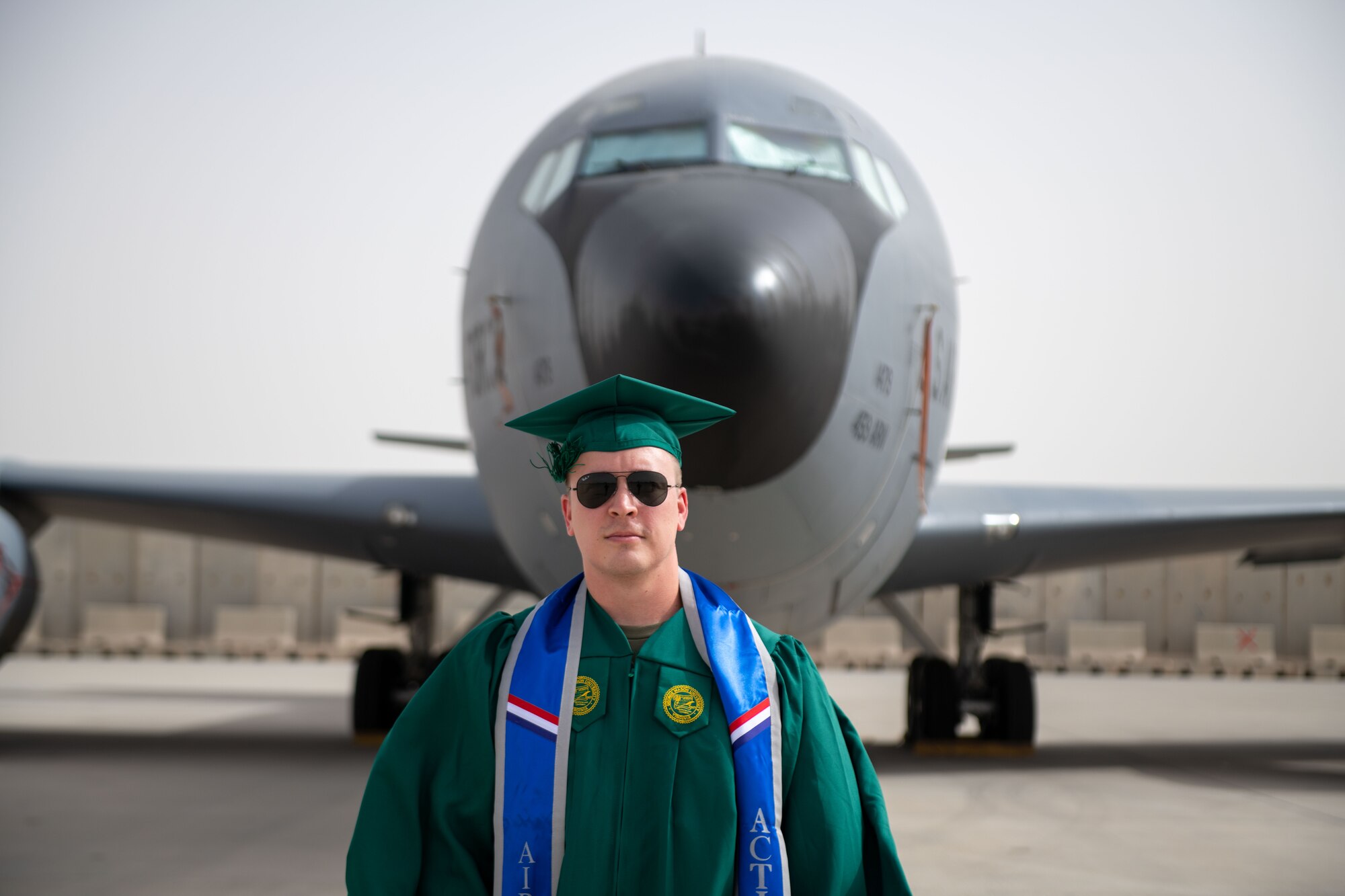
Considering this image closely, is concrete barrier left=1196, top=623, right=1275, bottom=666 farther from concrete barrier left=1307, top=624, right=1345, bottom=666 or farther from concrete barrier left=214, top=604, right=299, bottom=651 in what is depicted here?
concrete barrier left=214, top=604, right=299, bottom=651

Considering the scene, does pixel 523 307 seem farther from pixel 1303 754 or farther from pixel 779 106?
pixel 1303 754

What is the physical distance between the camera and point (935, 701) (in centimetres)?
931

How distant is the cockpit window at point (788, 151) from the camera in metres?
5.12

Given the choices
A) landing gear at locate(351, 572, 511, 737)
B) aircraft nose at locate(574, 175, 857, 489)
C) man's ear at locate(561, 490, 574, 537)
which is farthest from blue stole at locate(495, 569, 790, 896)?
Result: landing gear at locate(351, 572, 511, 737)

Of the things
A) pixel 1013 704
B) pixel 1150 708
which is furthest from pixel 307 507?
pixel 1150 708

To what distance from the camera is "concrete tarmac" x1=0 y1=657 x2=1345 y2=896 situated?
4.95 m

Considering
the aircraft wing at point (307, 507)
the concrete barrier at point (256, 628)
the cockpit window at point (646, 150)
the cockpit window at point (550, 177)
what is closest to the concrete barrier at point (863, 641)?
the concrete barrier at point (256, 628)

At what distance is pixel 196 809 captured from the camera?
6324mm

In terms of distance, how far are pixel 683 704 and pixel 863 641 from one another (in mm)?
18420

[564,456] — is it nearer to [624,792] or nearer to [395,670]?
[624,792]

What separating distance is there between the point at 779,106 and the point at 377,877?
4.37 m

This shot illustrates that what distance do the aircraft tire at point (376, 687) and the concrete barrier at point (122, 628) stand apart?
38.8 ft

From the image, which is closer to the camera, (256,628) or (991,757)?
(991,757)

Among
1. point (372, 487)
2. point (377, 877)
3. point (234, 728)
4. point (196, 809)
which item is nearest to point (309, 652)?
point (234, 728)
